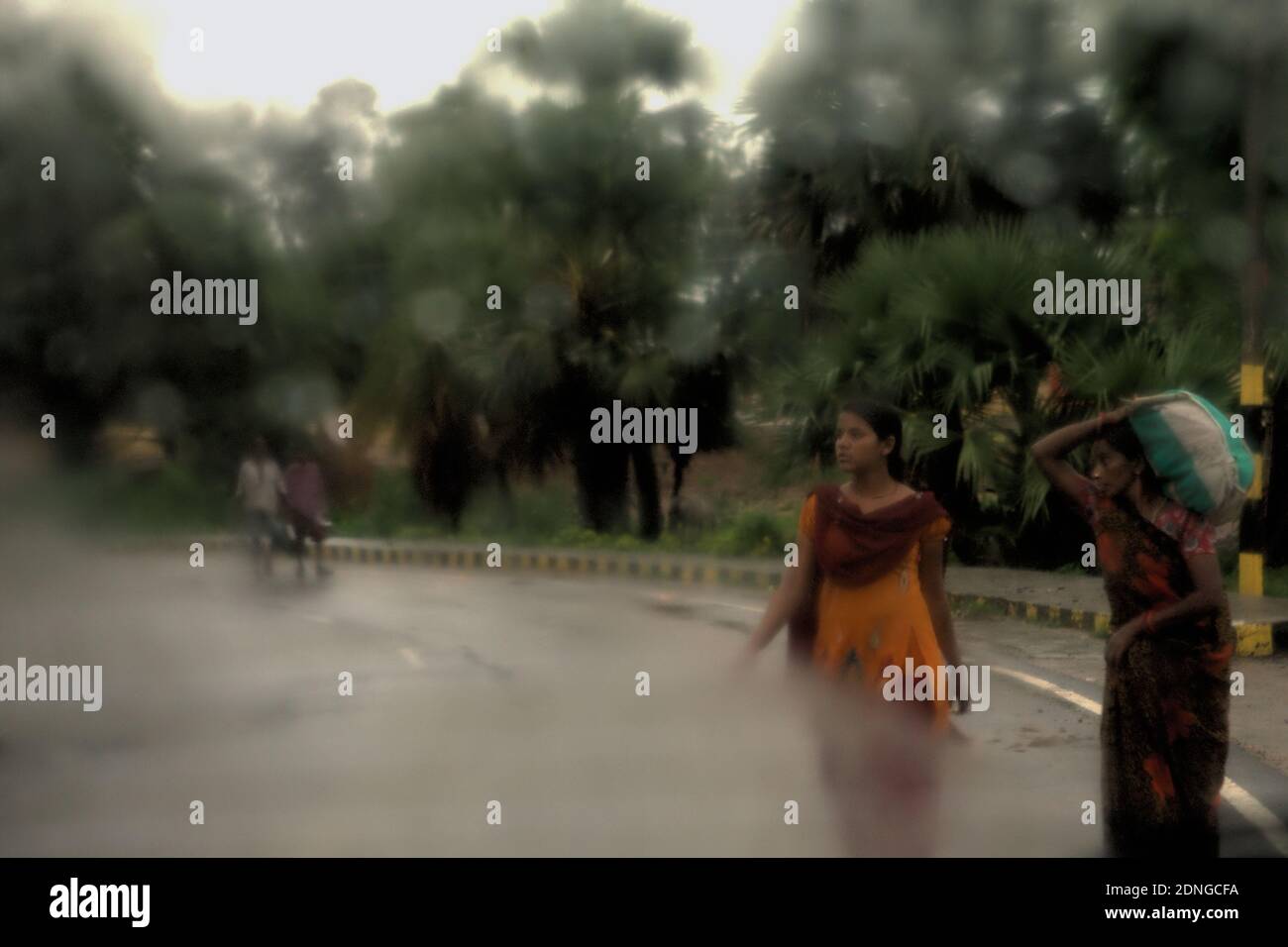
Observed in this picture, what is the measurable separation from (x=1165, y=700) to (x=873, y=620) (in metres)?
0.95

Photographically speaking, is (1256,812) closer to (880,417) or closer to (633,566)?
(880,417)

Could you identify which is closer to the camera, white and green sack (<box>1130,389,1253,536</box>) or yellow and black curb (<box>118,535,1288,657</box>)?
white and green sack (<box>1130,389,1253,536</box>)

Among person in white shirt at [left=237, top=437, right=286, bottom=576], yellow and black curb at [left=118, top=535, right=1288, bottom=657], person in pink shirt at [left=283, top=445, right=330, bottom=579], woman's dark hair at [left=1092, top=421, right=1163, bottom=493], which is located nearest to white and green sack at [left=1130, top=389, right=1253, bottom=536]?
woman's dark hair at [left=1092, top=421, right=1163, bottom=493]

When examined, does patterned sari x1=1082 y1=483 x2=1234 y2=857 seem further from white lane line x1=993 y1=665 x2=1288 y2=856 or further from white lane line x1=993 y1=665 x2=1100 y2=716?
white lane line x1=993 y1=665 x2=1100 y2=716

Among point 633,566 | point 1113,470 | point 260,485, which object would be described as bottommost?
point 1113,470

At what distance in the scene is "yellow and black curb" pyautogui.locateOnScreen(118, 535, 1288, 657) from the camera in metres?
15.9

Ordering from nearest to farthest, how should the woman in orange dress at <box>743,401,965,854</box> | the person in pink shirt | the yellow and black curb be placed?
the woman in orange dress at <box>743,401,965,854</box> < the person in pink shirt < the yellow and black curb

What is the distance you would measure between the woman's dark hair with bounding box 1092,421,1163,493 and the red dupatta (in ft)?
2.33

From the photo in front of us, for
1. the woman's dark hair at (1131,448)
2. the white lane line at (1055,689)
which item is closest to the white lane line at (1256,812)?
the woman's dark hair at (1131,448)

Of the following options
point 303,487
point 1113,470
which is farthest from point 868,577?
point 303,487

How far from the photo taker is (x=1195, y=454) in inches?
209
